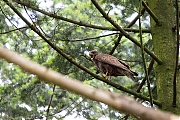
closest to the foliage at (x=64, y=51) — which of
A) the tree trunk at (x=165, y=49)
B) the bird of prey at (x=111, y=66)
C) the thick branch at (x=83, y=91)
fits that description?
the bird of prey at (x=111, y=66)

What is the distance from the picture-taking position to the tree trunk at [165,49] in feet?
9.27

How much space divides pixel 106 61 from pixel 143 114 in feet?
11.1

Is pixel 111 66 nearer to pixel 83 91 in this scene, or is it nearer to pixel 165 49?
pixel 165 49

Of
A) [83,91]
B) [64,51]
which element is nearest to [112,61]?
[64,51]

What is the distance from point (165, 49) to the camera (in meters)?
3.17

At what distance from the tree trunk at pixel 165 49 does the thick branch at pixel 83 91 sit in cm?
232

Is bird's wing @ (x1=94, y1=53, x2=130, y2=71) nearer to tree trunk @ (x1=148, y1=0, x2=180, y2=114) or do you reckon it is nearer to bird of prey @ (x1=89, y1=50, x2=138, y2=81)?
bird of prey @ (x1=89, y1=50, x2=138, y2=81)

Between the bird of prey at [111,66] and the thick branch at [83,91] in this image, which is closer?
the thick branch at [83,91]

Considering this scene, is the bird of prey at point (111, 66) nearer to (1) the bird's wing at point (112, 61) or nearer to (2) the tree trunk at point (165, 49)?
(1) the bird's wing at point (112, 61)

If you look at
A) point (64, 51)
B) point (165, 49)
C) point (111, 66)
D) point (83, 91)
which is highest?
point (64, 51)

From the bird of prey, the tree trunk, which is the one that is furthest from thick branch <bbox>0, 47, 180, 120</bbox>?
the bird of prey

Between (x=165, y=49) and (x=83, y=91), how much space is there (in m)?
2.79

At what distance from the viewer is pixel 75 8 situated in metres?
9.19

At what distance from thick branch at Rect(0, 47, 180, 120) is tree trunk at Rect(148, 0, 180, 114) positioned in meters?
2.32
